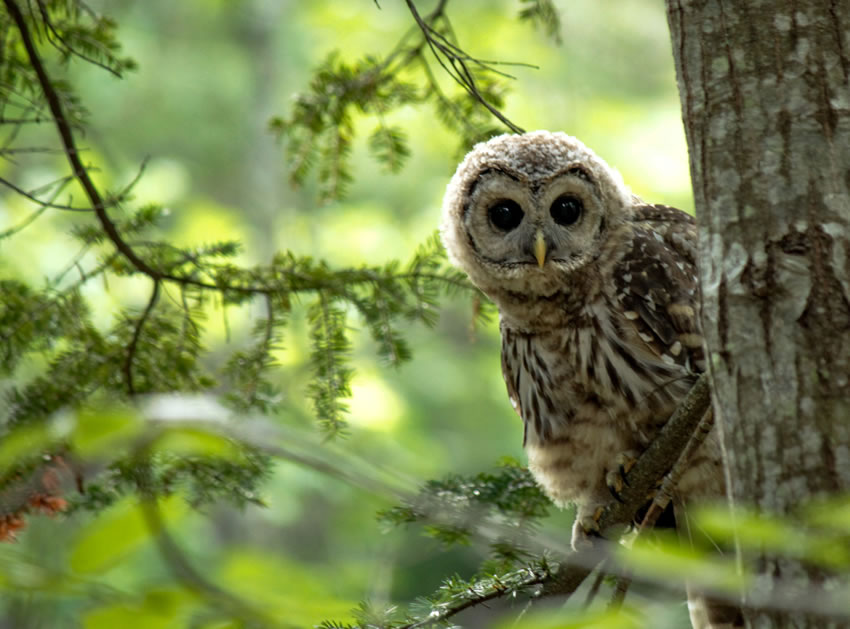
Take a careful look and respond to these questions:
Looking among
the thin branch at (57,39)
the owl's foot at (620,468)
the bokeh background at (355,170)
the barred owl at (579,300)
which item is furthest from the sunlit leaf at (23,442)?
the bokeh background at (355,170)

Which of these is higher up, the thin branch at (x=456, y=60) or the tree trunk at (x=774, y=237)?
the thin branch at (x=456, y=60)

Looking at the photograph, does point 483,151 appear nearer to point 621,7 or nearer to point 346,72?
point 346,72

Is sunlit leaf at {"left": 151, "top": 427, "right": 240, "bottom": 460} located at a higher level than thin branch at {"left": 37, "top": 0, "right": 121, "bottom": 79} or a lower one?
lower

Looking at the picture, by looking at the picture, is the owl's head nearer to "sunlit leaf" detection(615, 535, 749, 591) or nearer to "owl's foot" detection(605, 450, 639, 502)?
"owl's foot" detection(605, 450, 639, 502)

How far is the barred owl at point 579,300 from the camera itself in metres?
2.63

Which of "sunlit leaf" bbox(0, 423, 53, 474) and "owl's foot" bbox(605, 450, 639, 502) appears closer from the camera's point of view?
"sunlit leaf" bbox(0, 423, 53, 474)

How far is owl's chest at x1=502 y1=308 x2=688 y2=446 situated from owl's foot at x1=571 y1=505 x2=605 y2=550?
9.2 inches

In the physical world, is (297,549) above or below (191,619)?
above

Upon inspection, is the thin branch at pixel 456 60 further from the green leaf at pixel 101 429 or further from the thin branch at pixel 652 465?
the green leaf at pixel 101 429

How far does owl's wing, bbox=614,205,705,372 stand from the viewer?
2629 millimetres

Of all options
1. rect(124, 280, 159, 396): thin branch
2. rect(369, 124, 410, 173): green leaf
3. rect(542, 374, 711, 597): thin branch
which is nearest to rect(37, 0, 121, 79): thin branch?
rect(124, 280, 159, 396): thin branch

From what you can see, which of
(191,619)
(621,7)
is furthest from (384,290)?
(621,7)

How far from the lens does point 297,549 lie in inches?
388

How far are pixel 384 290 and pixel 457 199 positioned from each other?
57 cm
